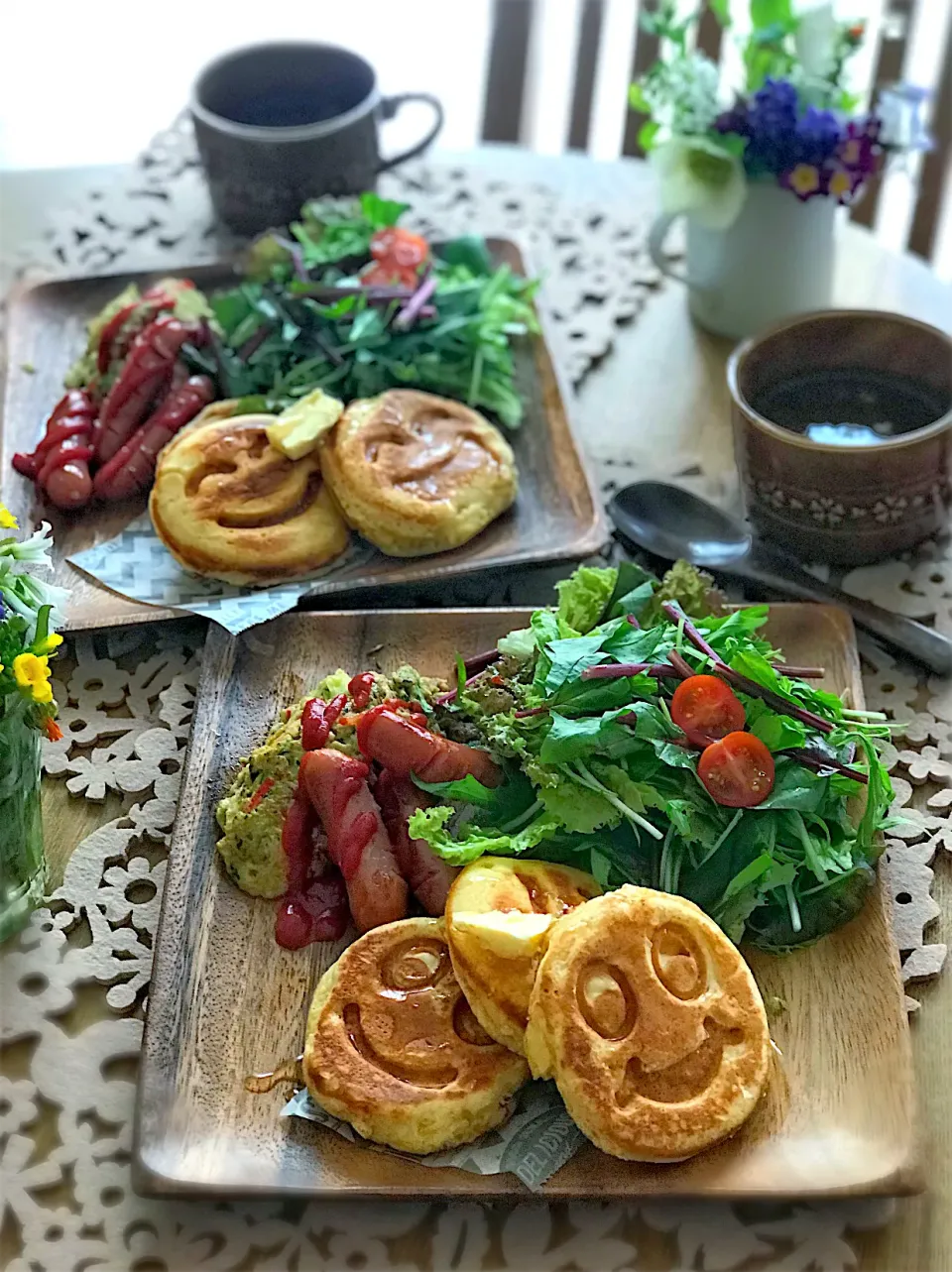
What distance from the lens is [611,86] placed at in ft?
13.7

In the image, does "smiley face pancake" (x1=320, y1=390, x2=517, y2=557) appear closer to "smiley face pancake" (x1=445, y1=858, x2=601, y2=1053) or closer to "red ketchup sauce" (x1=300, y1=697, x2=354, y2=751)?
"red ketchup sauce" (x1=300, y1=697, x2=354, y2=751)

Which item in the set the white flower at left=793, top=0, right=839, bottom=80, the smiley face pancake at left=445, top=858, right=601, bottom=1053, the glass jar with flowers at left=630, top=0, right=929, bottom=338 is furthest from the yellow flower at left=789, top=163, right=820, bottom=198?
the smiley face pancake at left=445, top=858, right=601, bottom=1053

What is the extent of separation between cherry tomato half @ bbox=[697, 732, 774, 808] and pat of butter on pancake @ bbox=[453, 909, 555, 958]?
0.25 metres

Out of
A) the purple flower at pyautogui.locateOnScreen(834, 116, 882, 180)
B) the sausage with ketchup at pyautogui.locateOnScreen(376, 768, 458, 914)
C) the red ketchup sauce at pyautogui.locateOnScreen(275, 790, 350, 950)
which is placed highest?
the purple flower at pyautogui.locateOnScreen(834, 116, 882, 180)

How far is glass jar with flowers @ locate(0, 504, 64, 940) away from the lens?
1.44 m

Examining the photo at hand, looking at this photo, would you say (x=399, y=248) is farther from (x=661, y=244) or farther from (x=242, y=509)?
(x=242, y=509)

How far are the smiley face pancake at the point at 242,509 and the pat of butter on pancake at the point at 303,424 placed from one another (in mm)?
22

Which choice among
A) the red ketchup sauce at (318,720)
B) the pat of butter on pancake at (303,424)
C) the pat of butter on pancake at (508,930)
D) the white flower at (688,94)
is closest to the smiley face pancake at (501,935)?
the pat of butter on pancake at (508,930)

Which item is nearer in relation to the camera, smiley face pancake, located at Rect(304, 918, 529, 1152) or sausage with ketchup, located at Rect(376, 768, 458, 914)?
smiley face pancake, located at Rect(304, 918, 529, 1152)

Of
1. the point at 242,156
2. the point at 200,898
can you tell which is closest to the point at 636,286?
the point at 242,156

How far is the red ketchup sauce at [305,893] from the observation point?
5.11 ft

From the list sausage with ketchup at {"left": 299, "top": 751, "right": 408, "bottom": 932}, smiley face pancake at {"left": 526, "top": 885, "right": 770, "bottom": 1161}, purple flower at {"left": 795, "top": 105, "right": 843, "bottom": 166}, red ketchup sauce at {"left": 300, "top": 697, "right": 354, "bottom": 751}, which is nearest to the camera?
smiley face pancake at {"left": 526, "top": 885, "right": 770, "bottom": 1161}

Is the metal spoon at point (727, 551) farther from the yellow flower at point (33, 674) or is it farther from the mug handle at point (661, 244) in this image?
the yellow flower at point (33, 674)

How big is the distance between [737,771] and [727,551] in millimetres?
563
